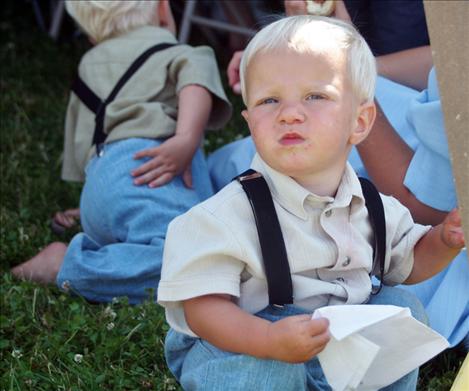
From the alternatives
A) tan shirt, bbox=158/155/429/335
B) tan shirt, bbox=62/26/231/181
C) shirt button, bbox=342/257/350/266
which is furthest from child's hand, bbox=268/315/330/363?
tan shirt, bbox=62/26/231/181

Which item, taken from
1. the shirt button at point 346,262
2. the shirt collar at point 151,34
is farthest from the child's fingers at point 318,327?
the shirt collar at point 151,34

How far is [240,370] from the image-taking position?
1827 mm

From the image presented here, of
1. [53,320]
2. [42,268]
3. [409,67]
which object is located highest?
[409,67]

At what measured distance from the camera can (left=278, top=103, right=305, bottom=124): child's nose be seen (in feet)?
6.13

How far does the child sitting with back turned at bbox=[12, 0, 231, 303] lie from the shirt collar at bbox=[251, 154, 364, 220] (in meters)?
1.01

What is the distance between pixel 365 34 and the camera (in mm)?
3615

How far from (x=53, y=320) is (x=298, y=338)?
1173 mm

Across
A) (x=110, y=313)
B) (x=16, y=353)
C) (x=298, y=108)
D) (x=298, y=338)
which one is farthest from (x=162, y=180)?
(x=298, y=338)

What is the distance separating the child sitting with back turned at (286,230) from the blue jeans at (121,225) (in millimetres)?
869

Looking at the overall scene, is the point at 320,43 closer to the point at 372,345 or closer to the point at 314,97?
the point at 314,97

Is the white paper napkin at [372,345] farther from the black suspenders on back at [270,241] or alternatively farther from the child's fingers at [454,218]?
the child's fingers at [454,218]

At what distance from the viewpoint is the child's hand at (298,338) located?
1675 mm

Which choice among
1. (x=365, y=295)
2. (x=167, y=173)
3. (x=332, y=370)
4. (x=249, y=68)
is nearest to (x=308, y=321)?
(x=332, y=370)

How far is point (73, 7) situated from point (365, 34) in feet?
3.44
